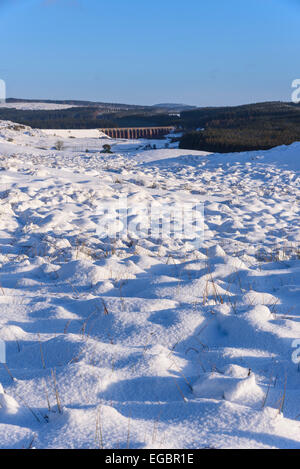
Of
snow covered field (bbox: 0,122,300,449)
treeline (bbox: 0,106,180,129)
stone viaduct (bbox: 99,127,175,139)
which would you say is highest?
treeline (bbox: 0,106,180,129)

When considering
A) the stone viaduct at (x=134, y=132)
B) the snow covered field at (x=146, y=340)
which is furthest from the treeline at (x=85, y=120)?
the snow covered field at (x=146, y=340)

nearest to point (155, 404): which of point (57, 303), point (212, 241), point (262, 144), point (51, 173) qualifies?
point (57, 303)

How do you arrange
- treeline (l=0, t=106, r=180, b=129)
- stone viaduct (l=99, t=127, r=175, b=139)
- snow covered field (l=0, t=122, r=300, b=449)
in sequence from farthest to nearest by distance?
1. treeline (l=0, t=106, r=180, b=129)
2. stone viaduct (l=99, t=127, r=175, b=139)
3. snow covered field (l=0, t=122, r=300, b=449)

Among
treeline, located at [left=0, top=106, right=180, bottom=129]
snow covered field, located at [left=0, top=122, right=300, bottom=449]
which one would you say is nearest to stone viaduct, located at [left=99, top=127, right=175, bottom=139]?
treeline, located at [left=0, top=106, right=180, bottom=129]

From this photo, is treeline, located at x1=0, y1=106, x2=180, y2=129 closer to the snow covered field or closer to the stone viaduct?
the stone viaduct

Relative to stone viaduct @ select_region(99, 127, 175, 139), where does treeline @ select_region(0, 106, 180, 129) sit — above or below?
above

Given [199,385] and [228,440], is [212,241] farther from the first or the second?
[228,440]

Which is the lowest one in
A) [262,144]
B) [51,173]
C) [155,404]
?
[155,404]

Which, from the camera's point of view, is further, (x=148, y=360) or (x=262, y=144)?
(x=262, y=144)

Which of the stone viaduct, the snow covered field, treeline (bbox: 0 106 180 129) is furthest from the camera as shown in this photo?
treeline (bbox: 0 106 180 129)

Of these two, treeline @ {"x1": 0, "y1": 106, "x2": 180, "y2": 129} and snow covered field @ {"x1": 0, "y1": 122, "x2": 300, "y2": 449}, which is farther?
treeline @ {"x1": 0, "y1": 106, "x2": 180, "y2": 129}
